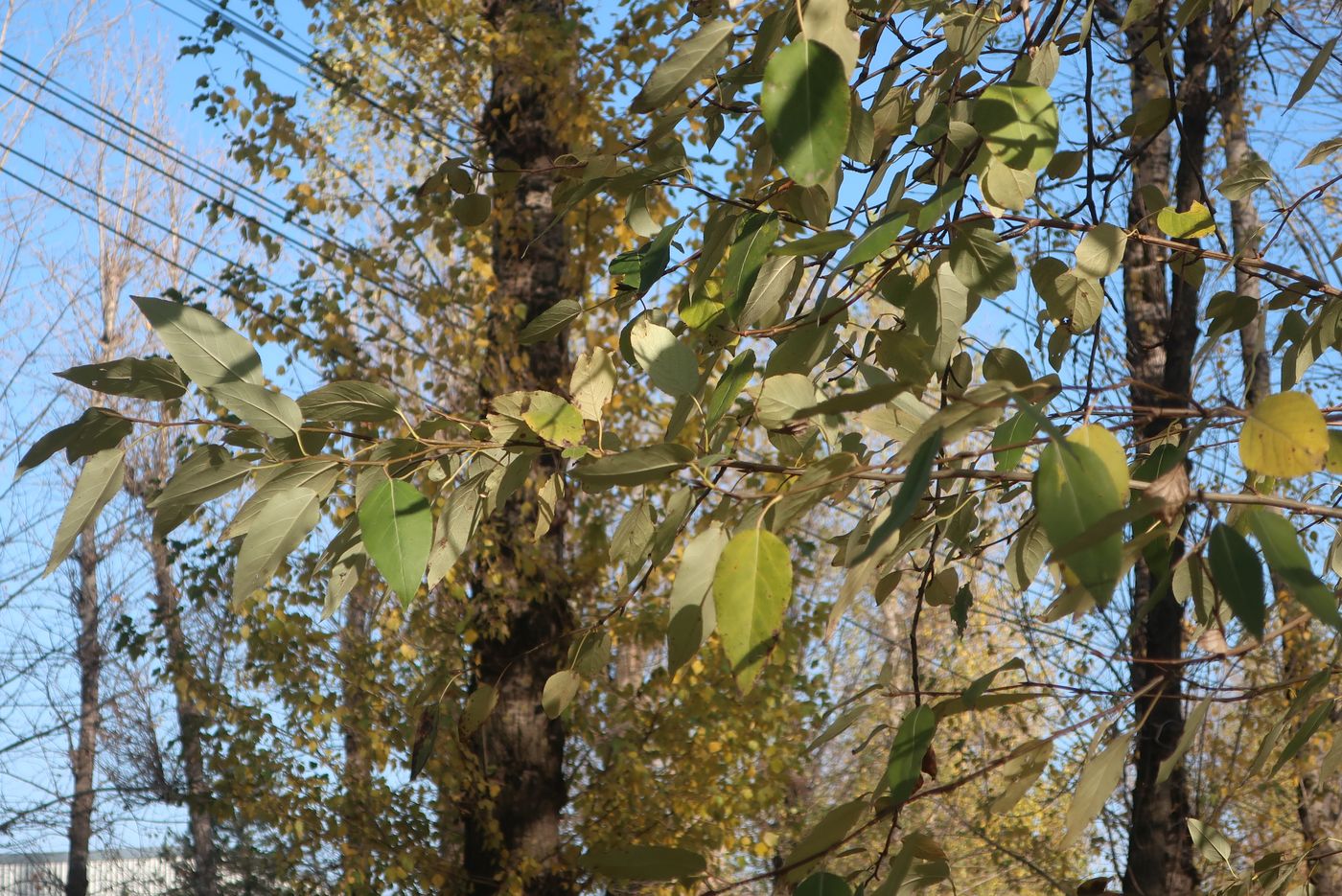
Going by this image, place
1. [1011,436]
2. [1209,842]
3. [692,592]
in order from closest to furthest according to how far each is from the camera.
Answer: [692,592]
[1011,436]
[1209,842]

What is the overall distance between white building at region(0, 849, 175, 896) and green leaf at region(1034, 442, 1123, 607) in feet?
36.0

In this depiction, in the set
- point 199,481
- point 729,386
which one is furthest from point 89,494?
point 729,386

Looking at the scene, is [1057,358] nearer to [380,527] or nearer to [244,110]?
[380,527]

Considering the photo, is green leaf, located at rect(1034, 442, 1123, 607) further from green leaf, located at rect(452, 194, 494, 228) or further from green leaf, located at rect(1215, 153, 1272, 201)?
green leaf, located at rect(1215, 153, 1272, 201)

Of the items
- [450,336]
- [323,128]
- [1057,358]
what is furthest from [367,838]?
[323,128]

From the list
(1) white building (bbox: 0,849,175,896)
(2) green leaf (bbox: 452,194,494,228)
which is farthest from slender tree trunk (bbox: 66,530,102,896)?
(2) green leaf (bbox: 452,194,494,228)

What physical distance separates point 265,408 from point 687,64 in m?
0.36

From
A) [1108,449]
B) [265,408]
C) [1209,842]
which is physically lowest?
[1209,842]

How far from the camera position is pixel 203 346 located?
69cm

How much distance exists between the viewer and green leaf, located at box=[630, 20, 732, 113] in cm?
75

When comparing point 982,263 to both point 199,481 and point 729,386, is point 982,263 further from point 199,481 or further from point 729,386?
point 199,481

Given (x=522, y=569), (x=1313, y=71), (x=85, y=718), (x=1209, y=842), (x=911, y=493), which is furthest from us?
(x=85, y=718)

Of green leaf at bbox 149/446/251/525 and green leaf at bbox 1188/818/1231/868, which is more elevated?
green leaf at bbox 149/446/251/525

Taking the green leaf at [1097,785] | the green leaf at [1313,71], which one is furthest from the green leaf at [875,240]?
the green leaf at [1313,71]
